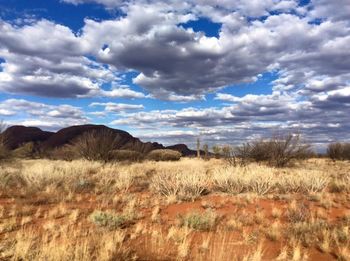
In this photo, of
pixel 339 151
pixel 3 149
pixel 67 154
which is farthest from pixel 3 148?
pixel 339 151

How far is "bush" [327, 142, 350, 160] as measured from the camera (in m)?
47.3

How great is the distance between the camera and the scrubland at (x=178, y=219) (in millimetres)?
7652

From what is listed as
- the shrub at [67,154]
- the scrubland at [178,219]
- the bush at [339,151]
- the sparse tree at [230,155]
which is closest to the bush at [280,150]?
the sparse tree at [230,155]

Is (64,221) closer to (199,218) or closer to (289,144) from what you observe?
(199,218)

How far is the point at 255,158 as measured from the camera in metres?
27.8

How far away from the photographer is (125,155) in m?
35.9

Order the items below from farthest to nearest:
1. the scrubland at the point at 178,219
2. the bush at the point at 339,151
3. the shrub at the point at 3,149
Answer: the bush at the point at 339,151
the shrub at the point at 3,149
the scrubland at the point at 178,219

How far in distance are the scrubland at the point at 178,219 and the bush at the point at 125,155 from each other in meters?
15.1

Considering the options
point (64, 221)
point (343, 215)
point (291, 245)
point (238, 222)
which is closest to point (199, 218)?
point (238, 222)

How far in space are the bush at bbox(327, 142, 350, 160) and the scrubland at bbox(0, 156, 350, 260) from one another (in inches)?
1255

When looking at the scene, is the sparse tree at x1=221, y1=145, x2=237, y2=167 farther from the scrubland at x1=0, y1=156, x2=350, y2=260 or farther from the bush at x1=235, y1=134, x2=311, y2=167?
the scrubland at x1=0, y1=156, x2=350, y2=260

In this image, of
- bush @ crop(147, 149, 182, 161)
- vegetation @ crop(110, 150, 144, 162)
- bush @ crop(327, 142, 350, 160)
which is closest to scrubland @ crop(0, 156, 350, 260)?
vegetation @ crop(110, 150, 144, 162)

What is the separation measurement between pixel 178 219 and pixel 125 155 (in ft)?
84.3

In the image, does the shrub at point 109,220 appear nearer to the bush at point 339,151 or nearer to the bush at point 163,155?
the bush at point 163,155
